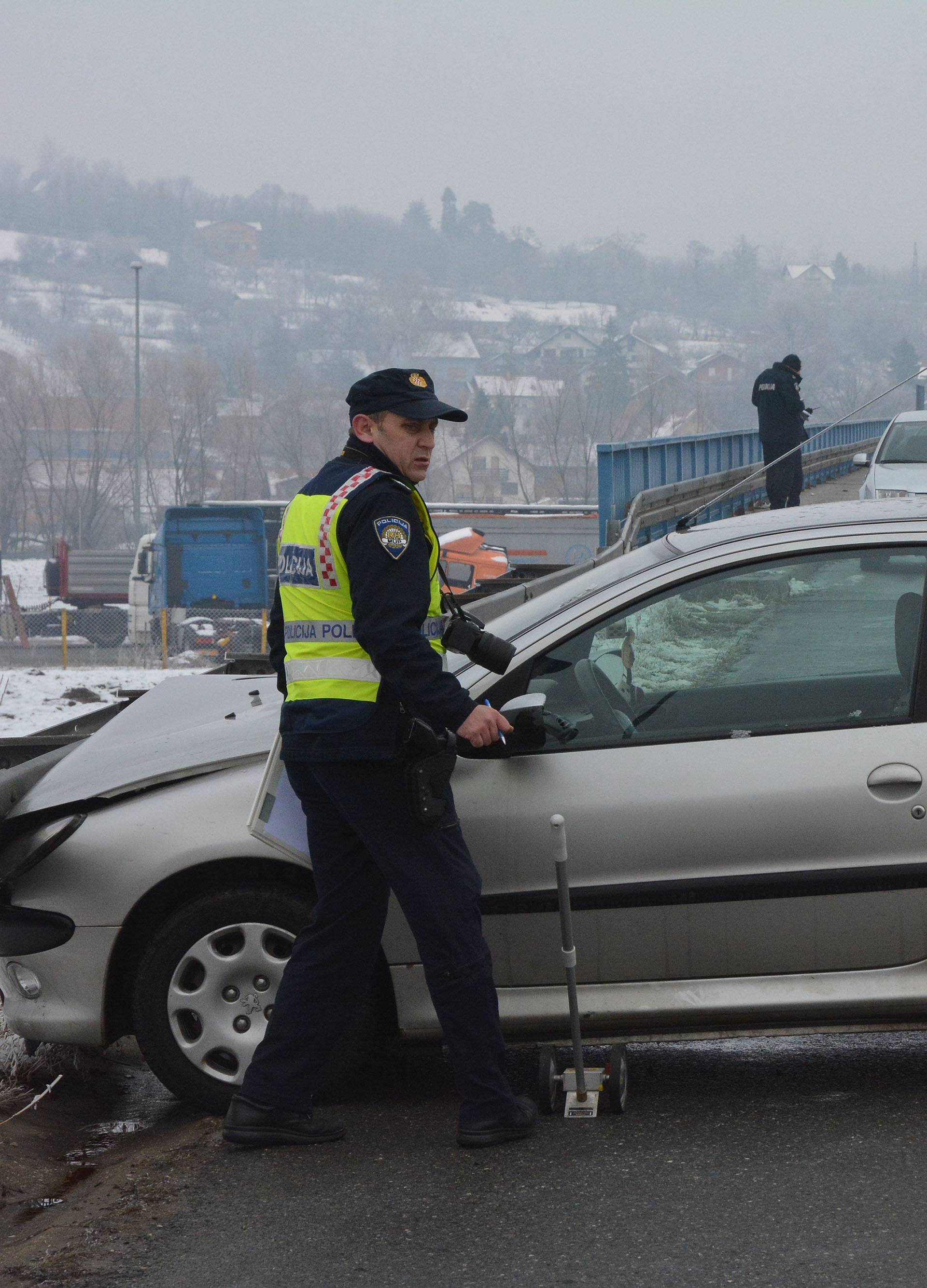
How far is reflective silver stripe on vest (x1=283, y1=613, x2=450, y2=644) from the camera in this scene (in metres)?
3.37

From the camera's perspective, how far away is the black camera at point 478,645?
11.2 ft

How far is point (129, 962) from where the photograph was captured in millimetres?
3824

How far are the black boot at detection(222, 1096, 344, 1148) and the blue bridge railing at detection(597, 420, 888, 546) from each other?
39.4 ft

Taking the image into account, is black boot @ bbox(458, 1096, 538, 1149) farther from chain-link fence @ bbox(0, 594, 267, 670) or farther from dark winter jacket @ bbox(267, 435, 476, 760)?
chain-link fence @ bbox(0, 594, 267, 670)

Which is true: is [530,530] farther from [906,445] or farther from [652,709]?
[652,709]

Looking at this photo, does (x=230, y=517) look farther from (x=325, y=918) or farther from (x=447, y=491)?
(x=447, y=491)

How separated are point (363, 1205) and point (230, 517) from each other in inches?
1479

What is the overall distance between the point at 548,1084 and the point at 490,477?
4891 inches

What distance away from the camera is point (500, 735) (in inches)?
133

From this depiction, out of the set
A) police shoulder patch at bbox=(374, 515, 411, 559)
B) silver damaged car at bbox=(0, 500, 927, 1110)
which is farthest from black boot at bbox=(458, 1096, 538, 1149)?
police shoulder patch at bbox=(374, 515, 411, 559)

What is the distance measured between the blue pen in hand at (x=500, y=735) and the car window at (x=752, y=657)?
11 cm

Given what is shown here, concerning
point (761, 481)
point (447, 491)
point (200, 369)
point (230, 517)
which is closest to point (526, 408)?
point (447, 491)

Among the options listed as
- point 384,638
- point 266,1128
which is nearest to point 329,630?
point 384,638

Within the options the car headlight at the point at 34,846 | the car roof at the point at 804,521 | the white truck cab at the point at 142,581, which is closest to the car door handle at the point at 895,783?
the car roof at the point at 804,521
